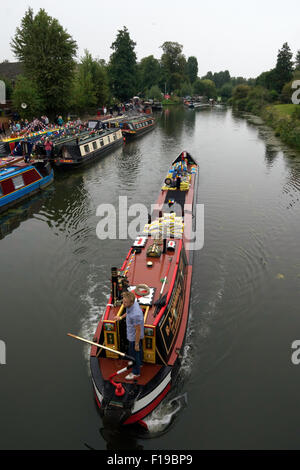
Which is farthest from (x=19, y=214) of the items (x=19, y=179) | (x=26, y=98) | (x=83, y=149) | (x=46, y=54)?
(x=46, y=54)

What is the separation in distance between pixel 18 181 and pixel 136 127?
27352mm

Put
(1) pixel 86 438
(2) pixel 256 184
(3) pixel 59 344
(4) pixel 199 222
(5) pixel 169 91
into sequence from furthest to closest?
(5) pixel 169 91 < (2) pixel 256 184 < (4) pixel 199 222 < (3) pixel 59 344 < (1) pixel 86 438

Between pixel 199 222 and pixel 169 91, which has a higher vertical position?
pixel 169 91

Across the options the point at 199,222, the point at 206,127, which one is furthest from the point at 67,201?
the point at 206,127

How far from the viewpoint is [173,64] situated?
112 m

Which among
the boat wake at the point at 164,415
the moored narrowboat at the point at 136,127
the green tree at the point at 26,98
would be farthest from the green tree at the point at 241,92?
the boat wake at the point at 164,415

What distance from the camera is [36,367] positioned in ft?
29.7

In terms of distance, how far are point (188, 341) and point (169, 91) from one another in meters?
118

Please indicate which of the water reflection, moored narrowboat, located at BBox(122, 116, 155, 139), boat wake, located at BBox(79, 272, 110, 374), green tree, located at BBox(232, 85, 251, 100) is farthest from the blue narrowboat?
green tree, located at BBox(232, 85, 251, 100)

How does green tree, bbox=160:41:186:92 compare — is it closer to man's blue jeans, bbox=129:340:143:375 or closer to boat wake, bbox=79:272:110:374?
boat wake, bbox=79:272:110:374

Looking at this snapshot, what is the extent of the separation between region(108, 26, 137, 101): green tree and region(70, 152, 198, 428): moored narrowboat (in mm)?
67983

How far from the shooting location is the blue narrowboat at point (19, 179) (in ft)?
63.7

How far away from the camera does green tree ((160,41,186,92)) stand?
357 ft
